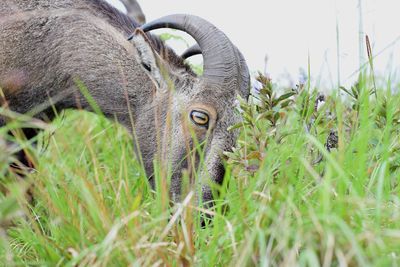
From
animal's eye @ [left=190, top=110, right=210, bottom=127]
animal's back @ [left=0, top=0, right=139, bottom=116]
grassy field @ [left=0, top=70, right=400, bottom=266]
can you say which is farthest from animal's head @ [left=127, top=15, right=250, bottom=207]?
grassy field @ [left=0, top=70, right=400, bottom=266]

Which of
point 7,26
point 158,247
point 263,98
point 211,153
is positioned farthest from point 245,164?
point 7,26

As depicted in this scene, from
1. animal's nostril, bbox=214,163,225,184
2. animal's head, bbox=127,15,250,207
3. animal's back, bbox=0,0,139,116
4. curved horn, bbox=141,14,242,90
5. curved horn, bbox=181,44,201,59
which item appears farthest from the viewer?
curved horn, bbox=181,44,201,59

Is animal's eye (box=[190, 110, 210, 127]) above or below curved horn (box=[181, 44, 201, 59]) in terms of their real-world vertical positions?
below

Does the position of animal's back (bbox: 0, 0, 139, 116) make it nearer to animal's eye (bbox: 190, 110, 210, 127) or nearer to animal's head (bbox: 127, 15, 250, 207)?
animal's head (bbox: 127, 15, 250, 207)

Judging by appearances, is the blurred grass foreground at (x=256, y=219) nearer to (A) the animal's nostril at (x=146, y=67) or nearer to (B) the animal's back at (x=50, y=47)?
(A) the animal's nostril at (x=146, y=67)

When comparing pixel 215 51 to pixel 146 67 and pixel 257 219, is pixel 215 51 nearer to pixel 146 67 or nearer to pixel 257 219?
pixel 146 67

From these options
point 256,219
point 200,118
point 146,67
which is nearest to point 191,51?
point 146,67

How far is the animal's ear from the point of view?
511cm

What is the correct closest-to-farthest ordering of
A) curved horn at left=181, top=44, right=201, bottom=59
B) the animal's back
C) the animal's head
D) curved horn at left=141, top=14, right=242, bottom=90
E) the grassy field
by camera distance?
the grassy field, the animal's head, curved horn at left=141, top=14, right=242, bottom=90, the animal's back, curved horn at left=181, top=44, right=201, bottom=59

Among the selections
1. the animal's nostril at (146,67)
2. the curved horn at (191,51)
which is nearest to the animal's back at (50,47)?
the animal's nostril at (146,67)

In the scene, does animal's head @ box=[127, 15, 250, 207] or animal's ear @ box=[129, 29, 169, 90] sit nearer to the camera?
animal's head @ box=[127, 15, 250, 207]

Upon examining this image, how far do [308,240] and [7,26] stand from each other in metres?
3.92

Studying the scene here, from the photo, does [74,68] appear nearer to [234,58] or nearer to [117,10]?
[117,10]

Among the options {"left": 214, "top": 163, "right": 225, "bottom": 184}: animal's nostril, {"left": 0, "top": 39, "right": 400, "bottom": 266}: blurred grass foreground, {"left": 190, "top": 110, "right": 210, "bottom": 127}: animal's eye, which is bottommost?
{"left": 214, "top": 163, "right": 225, "bottom": 184}: animal's nostril
